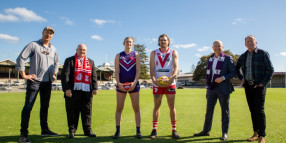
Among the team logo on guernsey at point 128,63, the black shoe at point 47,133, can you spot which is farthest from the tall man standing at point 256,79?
the black shoe at point 47,133

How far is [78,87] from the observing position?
476cm

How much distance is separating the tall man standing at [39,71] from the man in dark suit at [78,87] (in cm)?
43

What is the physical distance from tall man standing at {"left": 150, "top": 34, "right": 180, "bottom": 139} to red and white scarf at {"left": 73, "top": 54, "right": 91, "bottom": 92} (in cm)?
152

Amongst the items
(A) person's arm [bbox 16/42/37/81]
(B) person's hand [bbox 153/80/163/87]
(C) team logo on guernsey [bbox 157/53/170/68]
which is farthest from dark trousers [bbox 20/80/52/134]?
(C) team logo on guernsey [bbox 157/53/170/68]

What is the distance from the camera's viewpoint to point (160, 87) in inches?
186

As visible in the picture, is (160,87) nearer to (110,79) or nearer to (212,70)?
(212,70)

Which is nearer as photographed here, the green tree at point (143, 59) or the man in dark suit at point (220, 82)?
the man in dark suit at point (220, 82)

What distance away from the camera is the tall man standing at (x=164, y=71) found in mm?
4688

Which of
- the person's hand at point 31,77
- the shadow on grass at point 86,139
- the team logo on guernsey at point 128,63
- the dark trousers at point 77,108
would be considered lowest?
the shadow on grass at point 86,139

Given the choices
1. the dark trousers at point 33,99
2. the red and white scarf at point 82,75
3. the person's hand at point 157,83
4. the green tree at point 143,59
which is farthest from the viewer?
the green tree at point 143,59

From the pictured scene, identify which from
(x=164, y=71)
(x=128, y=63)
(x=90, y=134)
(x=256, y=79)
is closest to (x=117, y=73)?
(x=128, y=63)

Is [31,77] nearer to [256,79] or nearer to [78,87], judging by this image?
[78,87]

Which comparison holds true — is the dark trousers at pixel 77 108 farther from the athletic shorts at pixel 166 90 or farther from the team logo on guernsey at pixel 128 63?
the athletic shorts at pixel 166 90

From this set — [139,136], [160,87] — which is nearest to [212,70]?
[160,87]
